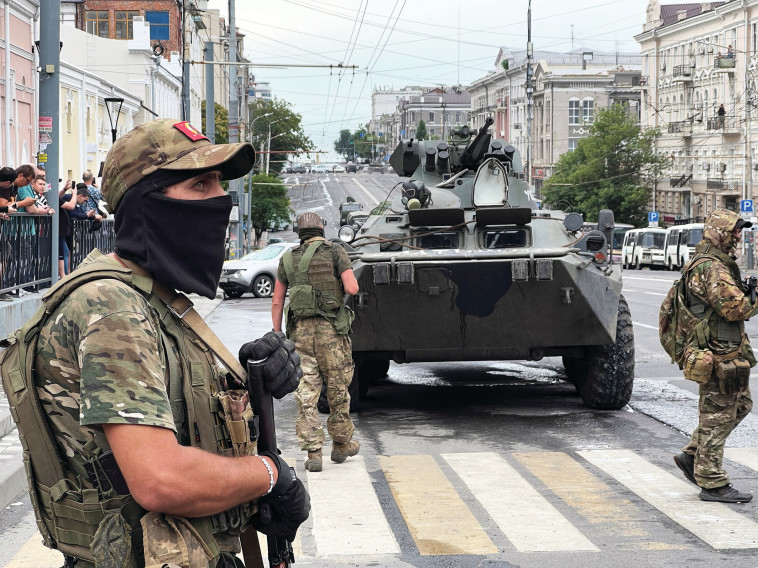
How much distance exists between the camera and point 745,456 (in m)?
8.76

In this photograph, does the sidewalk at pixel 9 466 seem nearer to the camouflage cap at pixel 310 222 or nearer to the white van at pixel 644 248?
the camouflage cap at pixel 310 222

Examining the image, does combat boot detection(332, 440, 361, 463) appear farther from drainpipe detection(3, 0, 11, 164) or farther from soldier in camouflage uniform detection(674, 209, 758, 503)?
drainpipe detection(3, 0, 11, 164)

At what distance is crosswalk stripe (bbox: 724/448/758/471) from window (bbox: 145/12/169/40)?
65589 millimetres

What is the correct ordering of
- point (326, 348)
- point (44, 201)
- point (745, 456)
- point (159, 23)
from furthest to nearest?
point (159, 23)
point (44, 201)
point (745, 456)
point (326, 348)

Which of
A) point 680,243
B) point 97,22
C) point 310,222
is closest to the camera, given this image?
point 310,222

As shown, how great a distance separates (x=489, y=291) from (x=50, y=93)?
6.48 metres

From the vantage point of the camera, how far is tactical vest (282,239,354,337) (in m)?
8.64

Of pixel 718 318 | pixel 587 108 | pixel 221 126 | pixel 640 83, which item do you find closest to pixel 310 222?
pixel 718 318

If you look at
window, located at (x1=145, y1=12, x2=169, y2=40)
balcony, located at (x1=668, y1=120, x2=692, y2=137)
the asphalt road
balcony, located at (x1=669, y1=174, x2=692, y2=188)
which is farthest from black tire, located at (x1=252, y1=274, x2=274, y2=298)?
window, located at (x1=145, y1=12, x2=169, y2=40)

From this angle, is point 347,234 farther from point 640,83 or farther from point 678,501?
point 640,83

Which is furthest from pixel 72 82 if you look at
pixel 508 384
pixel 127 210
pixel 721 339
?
pixel 127 210

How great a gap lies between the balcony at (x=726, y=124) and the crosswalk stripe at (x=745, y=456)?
53.9 metres

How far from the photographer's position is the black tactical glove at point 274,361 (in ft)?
9.48

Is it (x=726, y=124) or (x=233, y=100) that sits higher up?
(x=726, y=124)
